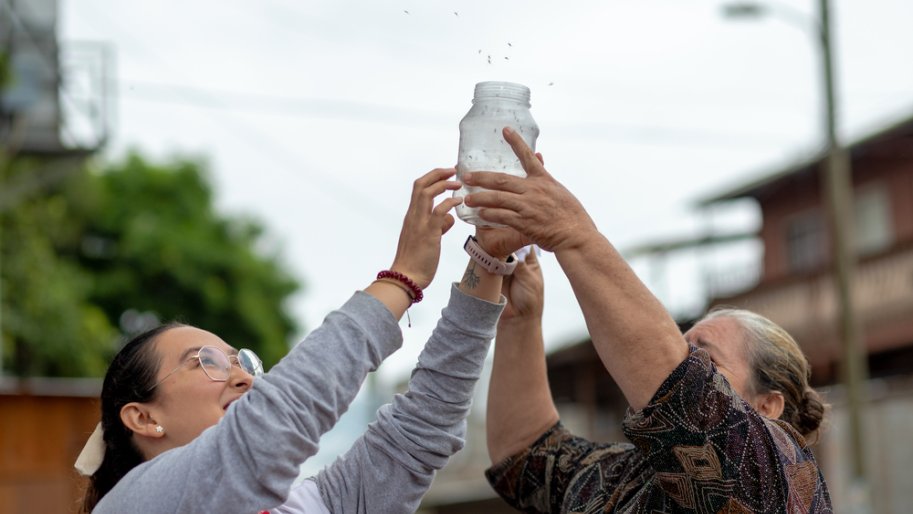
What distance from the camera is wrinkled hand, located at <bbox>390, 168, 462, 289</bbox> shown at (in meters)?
2.63

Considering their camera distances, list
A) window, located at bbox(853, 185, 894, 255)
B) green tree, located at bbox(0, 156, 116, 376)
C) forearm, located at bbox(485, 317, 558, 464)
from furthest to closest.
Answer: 1. window, located at bbox(853, 185, 894, 255)
2. green tree, located at bbox(0, 156, 116, 376)
3. forearm, located at bbox(485, 317, 558, 464)

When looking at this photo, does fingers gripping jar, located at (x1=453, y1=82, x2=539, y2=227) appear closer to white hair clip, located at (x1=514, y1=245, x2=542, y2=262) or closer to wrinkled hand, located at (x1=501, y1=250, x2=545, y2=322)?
white hair clip, located at (x1=514, y1=245, x2=542, y2=262)

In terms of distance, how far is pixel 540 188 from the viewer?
2.69m

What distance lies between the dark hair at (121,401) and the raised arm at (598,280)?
2.75 ft

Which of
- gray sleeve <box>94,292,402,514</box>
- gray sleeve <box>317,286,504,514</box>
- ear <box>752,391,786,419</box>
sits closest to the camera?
gray sleeve <box>94,292,402,514</box>

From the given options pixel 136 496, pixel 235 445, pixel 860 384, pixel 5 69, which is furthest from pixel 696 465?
pixel 5 69

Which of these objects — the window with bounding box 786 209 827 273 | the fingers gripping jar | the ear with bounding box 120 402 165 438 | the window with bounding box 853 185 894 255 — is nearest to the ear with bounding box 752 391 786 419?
the fingers gripping jar

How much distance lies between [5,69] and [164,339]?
11917mm

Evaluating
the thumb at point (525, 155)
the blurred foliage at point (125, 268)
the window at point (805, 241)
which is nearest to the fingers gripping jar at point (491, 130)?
the thumb at point (525, 155)

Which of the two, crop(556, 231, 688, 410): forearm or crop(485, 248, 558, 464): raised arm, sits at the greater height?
crop(556, 231, 688, 410): forearm

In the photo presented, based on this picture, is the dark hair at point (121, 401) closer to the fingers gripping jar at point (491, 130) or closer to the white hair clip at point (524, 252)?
the fingers gripping jar at point (491, 130)

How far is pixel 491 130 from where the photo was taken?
112 inches

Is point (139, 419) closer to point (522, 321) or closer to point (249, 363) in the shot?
point (249, 363)

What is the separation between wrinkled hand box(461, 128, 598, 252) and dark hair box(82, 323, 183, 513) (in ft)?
2.76
